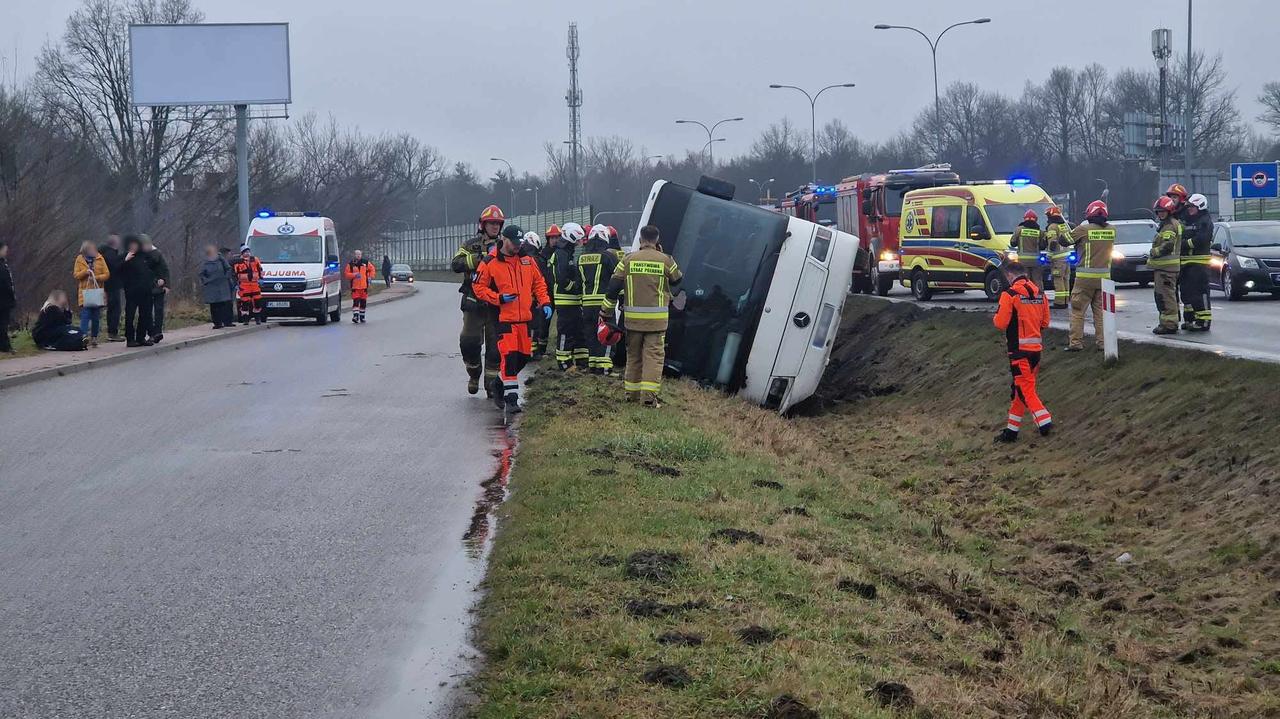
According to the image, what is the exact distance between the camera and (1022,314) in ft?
42.3

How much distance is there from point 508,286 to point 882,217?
70.7 feet

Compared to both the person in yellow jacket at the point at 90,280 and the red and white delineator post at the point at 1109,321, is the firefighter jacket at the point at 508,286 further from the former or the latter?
the person in yellow jacket at the point at 90,280

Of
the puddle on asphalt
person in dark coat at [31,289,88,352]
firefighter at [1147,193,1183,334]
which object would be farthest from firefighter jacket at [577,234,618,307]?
person in dark coat at [31,289,88,352]

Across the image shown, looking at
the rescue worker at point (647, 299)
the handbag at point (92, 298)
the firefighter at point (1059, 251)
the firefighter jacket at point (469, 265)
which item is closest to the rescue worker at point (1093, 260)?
the firefighter at point (1059, 251)

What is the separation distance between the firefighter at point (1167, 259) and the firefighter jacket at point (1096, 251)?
2.75ft

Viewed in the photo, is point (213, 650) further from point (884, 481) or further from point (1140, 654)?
point (884, 481)

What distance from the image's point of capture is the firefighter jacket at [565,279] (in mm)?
17172

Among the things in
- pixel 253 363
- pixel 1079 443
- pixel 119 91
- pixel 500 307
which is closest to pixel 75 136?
pixel 119 91

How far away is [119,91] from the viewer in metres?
59.2

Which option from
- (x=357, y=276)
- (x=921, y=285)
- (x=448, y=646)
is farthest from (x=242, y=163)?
(x=448, y=646)

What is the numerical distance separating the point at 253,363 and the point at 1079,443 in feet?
39.7

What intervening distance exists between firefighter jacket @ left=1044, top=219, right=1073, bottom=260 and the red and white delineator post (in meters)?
4.59

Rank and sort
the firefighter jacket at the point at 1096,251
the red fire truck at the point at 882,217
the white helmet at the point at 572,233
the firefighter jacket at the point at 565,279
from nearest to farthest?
the firefighter jacket at the point at 1096,251
the firefighter jacket at the point at 565,279
the white helmet at the point at 572,233
the red fire truck at the point at 882,217

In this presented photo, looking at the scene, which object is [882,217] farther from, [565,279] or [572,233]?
[565,279]
